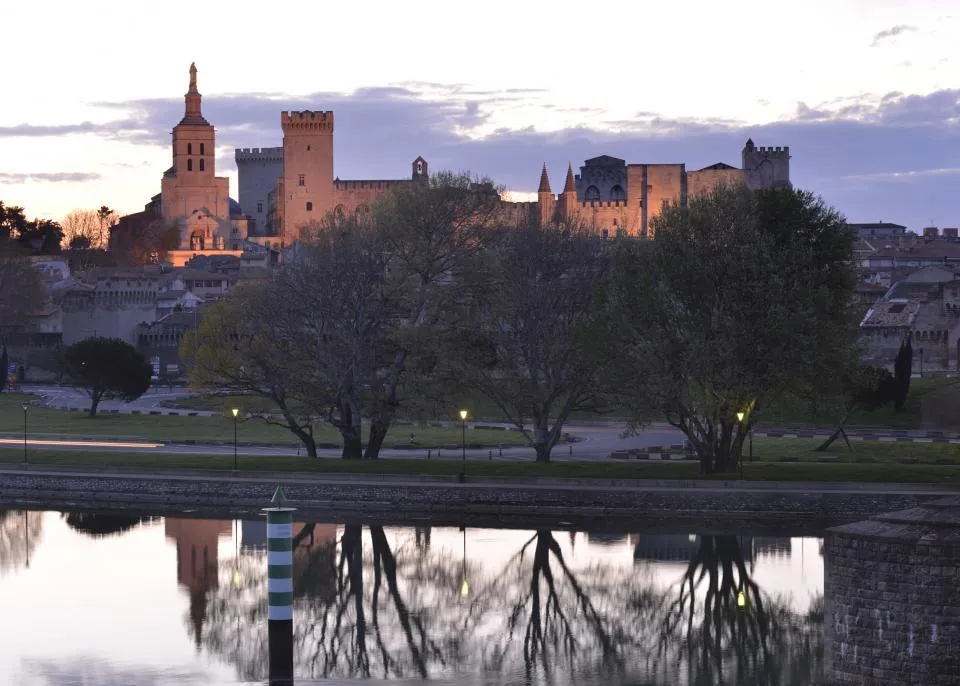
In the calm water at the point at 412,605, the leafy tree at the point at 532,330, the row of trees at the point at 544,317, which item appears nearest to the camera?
the calm water at the point at 412,605

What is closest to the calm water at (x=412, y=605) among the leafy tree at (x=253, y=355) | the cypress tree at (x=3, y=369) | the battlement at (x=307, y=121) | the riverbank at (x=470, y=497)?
the riverbank at (x=470, y=497)

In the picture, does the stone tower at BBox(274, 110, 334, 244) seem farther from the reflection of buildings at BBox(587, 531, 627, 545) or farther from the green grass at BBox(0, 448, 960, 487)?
the reflection of buildings at BBox(587, 531, 627, 545)

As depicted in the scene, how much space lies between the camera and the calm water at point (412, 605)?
26.8 m

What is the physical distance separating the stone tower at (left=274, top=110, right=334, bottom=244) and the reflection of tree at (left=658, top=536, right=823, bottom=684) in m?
131

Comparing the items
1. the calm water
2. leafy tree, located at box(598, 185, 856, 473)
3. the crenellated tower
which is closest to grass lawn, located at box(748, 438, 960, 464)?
leafy tree, located at box(598, 185, 856, 473)

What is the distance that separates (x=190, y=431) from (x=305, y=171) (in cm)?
10188

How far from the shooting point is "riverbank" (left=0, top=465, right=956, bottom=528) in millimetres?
40875

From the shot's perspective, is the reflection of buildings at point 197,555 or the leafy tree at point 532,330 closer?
the reflection of buildings at point 197,555

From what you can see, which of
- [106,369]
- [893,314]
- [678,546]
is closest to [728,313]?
[678,546]

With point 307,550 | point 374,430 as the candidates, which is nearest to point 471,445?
point 374,430

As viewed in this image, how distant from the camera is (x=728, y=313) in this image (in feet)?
144

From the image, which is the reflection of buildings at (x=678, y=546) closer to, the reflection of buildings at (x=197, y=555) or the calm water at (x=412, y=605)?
the calm water at (x=412, y=605)

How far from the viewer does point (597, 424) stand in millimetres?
69625

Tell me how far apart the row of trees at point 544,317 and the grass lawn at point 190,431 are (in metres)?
9.39
